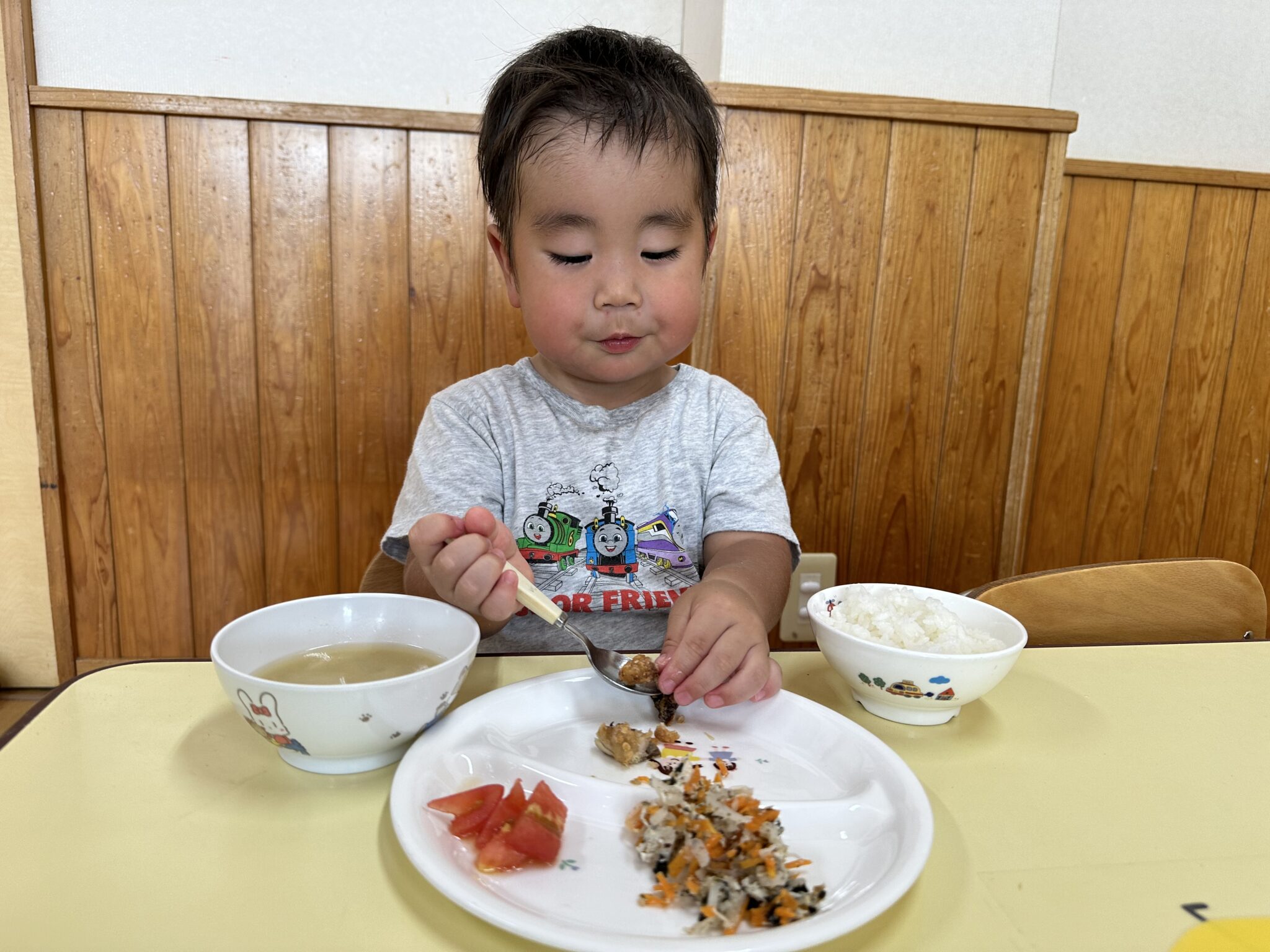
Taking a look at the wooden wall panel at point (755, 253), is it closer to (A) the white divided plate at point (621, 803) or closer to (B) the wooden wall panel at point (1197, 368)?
(A) the white divided plate at point (621, 803)

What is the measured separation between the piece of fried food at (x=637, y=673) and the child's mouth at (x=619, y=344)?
17.6 inches

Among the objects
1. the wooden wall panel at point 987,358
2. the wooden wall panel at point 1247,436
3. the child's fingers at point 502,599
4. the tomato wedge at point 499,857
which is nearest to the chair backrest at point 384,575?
the child's fingers at point 502,599

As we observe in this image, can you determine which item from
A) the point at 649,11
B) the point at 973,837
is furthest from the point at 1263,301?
the point at 973,837

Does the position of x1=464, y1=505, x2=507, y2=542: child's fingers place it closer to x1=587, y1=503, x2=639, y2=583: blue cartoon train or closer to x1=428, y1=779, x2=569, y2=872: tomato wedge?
x1=428, y1=779, x2=569, y2=872: tomato wedge

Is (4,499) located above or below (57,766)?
below

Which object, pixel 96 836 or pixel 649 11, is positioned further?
pixel 649 11

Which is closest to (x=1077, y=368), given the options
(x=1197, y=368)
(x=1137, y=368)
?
(x=1137, y=368)

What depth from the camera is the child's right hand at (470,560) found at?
2.51 ft

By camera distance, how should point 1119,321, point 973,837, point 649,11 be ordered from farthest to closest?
1. point 1119,321
2. point 649,11
3. point 973,837

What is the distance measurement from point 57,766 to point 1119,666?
1013 mm

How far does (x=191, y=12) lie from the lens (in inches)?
73.0

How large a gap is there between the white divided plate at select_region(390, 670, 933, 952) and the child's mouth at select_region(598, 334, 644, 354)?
447 millimetres

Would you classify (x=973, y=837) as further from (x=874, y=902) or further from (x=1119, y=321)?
(x=1119, y=321)

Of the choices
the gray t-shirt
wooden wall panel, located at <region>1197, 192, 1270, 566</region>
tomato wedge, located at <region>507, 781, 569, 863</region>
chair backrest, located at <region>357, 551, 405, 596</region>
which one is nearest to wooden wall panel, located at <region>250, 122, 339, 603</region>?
the gray t-shirt
